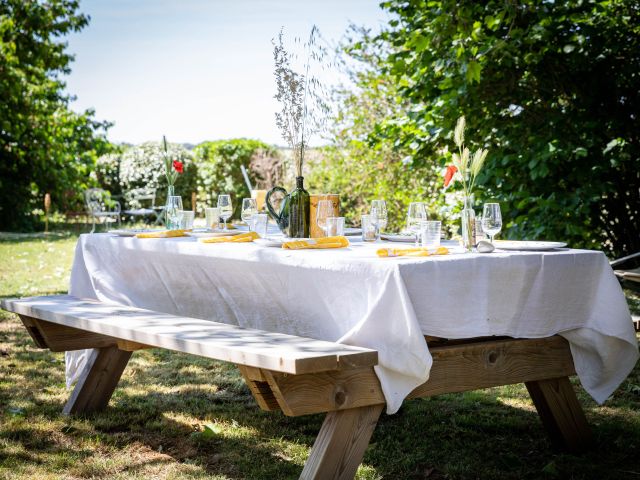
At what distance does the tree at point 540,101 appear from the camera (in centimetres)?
614

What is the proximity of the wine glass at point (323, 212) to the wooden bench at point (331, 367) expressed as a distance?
0.60 m

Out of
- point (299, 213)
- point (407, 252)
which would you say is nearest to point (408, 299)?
point (407, 252)

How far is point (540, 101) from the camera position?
22.5 ft

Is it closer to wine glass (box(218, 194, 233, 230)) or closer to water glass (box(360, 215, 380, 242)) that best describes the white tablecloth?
water glass (box(360, 215, 380, 242))

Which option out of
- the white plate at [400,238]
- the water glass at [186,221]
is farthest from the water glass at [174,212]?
the white plate at [400,238]

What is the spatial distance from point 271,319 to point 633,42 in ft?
16.5

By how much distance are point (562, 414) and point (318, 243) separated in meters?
1.15

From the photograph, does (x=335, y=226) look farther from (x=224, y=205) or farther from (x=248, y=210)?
(x=224, y=205)

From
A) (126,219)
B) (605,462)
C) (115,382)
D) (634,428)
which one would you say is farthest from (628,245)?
(126,219)

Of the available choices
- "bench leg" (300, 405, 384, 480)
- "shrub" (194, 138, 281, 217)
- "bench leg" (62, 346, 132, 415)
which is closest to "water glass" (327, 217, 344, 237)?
"bench leg" (300, 405, 384, 480)

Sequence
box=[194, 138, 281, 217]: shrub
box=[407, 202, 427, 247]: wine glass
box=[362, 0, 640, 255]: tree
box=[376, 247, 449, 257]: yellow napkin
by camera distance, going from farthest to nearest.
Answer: box=[194, 138, 281, 217]: shrub → box=[362, 0, 640, 255]: tree → box=[407, 202, 427, 247]: wine glass → box=[376, 247, 449, 257]: yellow napkin

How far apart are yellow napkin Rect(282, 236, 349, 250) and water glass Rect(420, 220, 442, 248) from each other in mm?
318

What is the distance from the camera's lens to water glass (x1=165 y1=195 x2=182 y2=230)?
12.5ft

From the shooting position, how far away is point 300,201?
322 cm
